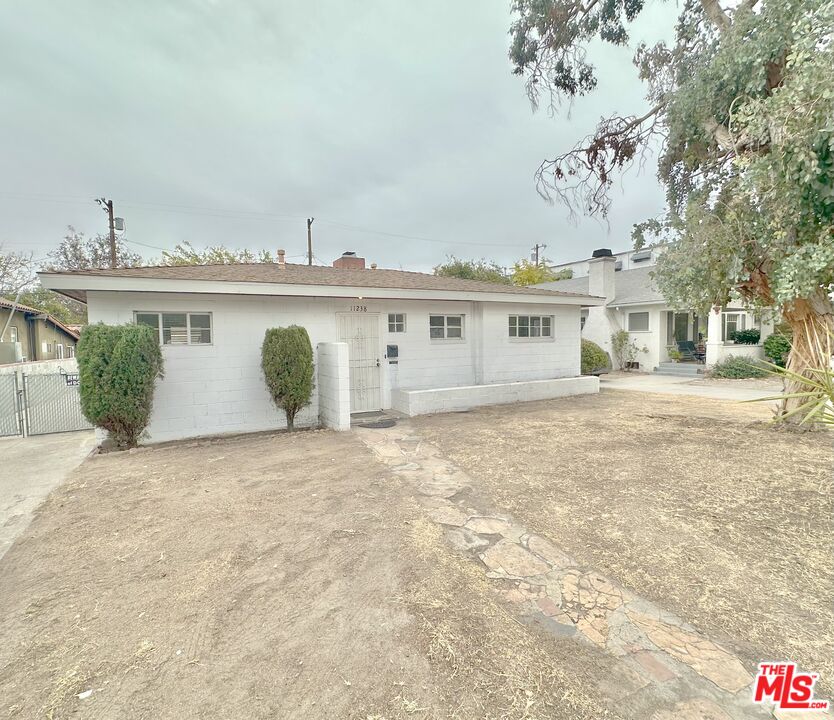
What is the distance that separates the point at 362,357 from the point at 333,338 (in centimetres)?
84

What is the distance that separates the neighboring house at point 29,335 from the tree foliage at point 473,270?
81.3ft

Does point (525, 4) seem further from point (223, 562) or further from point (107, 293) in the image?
point (223, 562)

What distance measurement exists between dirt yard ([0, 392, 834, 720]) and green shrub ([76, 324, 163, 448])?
0.88 meters

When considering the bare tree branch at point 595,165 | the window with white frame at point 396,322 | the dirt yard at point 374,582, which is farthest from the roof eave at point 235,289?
the dirt yard at point 374,582

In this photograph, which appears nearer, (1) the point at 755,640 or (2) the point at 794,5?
(1) the point at 755,640

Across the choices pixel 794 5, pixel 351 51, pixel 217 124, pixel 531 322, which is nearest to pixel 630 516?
pixel 794 5

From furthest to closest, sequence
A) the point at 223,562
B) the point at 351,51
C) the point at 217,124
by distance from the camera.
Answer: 1. the point at 217,124
2. the point at 351,51
3. the point at 223,562

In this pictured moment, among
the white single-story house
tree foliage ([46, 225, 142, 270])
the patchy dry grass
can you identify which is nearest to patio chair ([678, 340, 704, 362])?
the white single-story house

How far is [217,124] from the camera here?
1333 centimetres

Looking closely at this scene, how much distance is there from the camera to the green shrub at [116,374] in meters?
6.03

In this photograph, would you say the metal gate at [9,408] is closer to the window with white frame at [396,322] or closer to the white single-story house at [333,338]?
the white single-story house at [333,338]

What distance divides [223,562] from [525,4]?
37.8 feet

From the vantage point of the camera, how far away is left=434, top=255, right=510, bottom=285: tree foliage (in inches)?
1254

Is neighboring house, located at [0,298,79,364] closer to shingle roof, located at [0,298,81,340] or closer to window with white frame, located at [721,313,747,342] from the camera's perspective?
shingle roof, located at [0,298,81,340]
